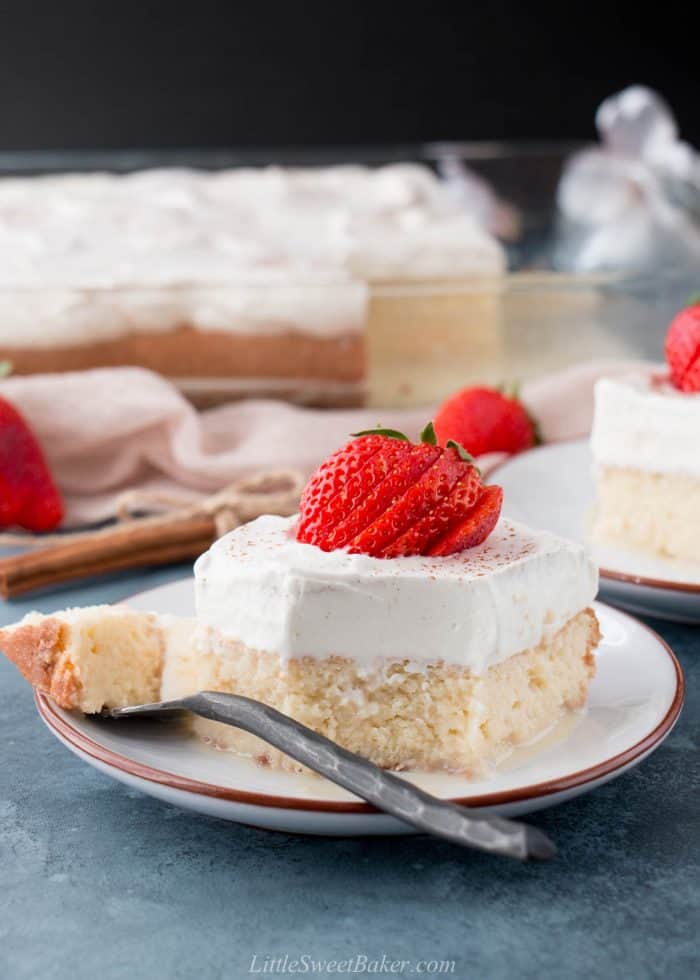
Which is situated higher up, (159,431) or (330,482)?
(330,482)

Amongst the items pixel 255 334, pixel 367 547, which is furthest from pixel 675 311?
pixel 367 547

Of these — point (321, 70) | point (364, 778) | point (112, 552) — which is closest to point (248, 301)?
point (112, 552)

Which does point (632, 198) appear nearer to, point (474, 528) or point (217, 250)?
point (217, 250)

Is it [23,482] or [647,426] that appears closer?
[647,426]

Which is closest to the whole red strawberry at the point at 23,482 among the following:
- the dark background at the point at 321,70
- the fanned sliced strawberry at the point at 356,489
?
the fanned sliced strawberry at the point at 356,489

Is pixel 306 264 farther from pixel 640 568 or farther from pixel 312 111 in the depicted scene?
pixel 312 111

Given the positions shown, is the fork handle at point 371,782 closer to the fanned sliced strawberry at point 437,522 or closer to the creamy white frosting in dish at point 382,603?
the creamy white frosting in dish at point 382,603

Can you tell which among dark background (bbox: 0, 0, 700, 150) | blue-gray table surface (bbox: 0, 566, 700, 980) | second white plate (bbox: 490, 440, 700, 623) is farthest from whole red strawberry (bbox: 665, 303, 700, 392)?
dark background (bbox: 0, 0, 700, 150)
